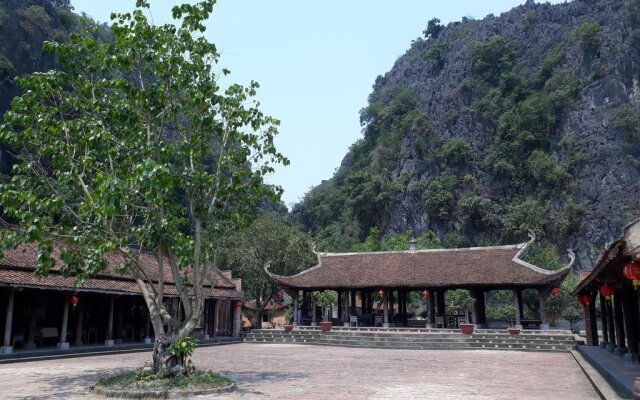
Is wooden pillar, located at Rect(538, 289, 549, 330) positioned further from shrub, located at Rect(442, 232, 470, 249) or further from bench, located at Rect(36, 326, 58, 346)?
shrub, located at Rect(442, 232, 470, 249)

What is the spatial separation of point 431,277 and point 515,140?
34081 mm

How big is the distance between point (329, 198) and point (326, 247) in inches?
816

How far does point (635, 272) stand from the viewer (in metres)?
6.93

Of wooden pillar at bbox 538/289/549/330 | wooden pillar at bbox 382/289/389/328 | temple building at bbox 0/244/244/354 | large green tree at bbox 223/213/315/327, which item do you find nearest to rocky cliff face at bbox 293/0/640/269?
large green tree at bbox 223/213/315/327

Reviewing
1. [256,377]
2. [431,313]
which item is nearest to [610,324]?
[431,313]

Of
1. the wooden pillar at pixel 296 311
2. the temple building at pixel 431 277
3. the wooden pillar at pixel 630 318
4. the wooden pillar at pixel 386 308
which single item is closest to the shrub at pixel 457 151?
the temple building at pixel 431 277

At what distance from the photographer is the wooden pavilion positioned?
6.62 meters

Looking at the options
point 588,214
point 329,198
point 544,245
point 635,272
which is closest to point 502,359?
point 635,272

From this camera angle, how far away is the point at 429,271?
23.6 m

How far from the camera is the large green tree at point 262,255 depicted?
2956 cm

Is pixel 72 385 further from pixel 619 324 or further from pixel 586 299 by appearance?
pixel 586 299

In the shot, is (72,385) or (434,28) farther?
(434,28)

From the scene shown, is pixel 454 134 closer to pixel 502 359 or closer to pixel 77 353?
pixel 502 359

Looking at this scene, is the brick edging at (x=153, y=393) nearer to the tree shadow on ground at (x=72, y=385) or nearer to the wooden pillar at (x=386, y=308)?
the tree shadow on ground at (x=72, y=385)
